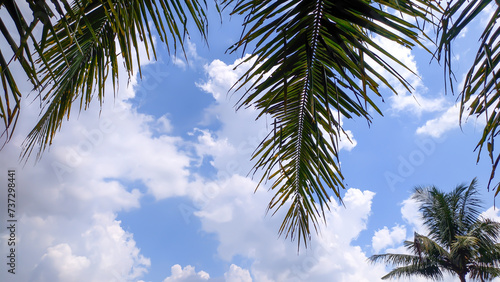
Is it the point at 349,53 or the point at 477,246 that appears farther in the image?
the point at 477,246

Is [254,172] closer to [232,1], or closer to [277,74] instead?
[277,74]

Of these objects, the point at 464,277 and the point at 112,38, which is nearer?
the point at 112,38

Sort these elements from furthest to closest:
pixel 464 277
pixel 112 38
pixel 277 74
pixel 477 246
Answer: pixel 464 277
pixel 477 246
pixel 112 38
pixel 277 74

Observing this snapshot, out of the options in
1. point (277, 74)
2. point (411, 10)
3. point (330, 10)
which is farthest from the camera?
point (277, 74)

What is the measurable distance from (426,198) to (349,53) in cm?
1694

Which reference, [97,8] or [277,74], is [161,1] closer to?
[97,8]

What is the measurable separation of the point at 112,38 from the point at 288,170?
1511 mm

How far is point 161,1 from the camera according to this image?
4.82ft

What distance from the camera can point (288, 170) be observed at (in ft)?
8.43

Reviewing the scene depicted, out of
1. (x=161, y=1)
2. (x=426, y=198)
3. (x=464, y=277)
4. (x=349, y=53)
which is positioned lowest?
(x=349, y=53)

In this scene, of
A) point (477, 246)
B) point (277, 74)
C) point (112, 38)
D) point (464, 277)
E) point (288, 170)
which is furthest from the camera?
point (464, 277)

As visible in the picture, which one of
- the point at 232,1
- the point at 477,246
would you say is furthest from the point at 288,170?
the point at 477,246

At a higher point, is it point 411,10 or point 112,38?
point 112,38

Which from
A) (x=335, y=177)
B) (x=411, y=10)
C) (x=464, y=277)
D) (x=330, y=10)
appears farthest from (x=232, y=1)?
(x=464, y=277)
